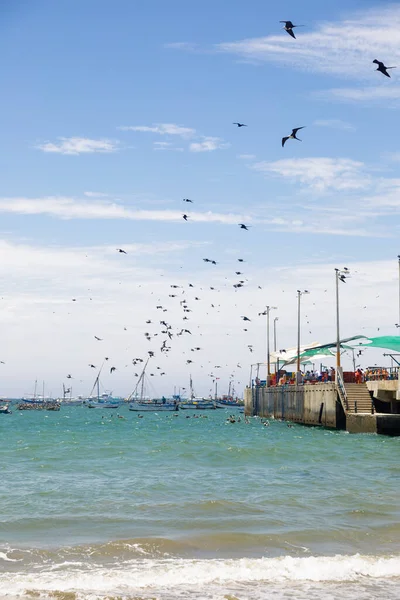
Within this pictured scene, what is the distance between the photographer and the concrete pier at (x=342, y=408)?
48438 mm

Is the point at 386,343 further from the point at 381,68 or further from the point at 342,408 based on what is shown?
the point at 381,68

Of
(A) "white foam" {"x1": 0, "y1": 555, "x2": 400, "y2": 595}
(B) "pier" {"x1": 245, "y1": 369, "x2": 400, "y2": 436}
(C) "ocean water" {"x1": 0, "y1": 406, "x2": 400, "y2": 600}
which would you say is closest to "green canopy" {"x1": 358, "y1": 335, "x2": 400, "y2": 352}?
(B) "pier" {"x1": 245, "y1": 369, "x2": 400, "y2": 436}

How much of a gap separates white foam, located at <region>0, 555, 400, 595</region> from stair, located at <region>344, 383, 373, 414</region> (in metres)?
37.2

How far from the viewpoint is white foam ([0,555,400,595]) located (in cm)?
1416

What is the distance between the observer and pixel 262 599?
13.5 metres

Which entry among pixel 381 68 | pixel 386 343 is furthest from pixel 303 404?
pixel 381 68

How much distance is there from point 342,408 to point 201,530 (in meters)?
36.5

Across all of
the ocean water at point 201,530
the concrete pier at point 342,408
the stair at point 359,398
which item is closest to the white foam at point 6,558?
the ocean water at point 201,530

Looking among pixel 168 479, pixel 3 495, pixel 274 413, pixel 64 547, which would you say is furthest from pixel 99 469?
pixel 274 413

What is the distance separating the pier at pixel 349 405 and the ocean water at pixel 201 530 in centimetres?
1464

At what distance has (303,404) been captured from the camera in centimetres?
6475

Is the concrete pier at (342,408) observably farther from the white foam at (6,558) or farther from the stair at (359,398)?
the white foam at (6,558)

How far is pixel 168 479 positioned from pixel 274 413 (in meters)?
51.6

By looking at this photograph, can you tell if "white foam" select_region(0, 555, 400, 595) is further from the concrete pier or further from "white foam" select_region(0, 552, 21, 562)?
the concrete pier
